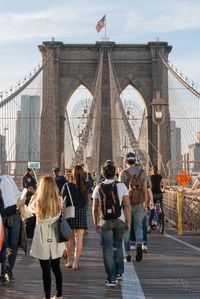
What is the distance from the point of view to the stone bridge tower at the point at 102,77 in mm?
48594

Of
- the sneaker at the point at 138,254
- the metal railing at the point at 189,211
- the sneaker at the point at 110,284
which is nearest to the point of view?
the sneaker at the point at 110,284

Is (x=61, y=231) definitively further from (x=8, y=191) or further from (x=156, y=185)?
(x=156, y=185)

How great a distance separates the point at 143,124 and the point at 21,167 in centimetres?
1687

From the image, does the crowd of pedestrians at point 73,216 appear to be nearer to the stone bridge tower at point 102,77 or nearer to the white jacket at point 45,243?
the white jacket at point 45,243

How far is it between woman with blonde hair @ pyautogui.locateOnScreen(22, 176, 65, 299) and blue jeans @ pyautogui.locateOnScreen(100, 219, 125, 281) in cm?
95

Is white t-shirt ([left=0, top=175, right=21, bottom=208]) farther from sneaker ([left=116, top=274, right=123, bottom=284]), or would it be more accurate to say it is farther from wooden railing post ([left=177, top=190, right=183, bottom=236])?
wooden railing post ([left=177, top=190, right=183, bottom=236])

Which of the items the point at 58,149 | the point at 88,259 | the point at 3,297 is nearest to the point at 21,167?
the point at 58,149

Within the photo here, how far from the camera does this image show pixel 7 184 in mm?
7746

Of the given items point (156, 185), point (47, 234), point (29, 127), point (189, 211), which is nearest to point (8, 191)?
point (47, 234)

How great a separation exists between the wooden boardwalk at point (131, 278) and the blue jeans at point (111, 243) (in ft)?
0.71

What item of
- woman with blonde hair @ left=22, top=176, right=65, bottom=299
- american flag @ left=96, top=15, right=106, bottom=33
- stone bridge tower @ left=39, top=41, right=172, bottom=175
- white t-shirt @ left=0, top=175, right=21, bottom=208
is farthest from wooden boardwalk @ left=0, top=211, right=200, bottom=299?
american flag @ left=96, top=15, right=106, bottom=33

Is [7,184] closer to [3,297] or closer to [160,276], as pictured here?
[3,297]

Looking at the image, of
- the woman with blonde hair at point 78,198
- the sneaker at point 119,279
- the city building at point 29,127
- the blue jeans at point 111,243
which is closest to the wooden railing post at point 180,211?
the woman with blonde hair at point 78,198

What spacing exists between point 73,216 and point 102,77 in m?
42.0
